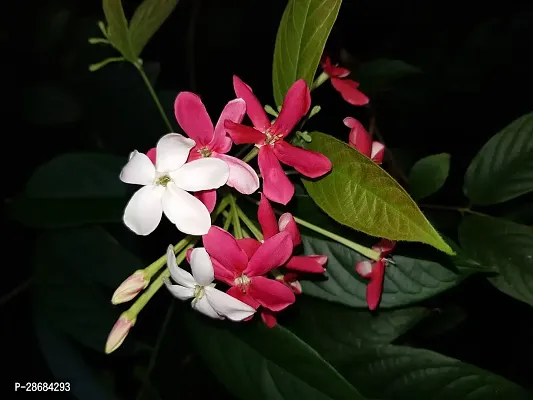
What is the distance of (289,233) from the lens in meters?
0.56

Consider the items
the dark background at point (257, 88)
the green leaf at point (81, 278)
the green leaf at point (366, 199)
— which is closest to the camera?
the green leaf at point (366, 199)

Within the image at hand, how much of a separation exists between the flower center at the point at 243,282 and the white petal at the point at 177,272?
0.04m

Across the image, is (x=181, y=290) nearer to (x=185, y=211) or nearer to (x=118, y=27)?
(x=185, y=211)

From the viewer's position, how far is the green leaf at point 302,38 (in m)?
0.56

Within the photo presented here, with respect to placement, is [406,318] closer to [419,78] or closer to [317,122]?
[317,122]

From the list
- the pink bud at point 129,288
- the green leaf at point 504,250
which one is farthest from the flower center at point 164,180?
the green leaf at point 504,250

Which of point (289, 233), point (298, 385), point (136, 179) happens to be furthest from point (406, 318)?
point (136, 179)

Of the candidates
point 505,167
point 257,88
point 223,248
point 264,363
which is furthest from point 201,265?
point 257,88

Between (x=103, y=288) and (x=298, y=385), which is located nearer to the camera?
(x=298, y=385)

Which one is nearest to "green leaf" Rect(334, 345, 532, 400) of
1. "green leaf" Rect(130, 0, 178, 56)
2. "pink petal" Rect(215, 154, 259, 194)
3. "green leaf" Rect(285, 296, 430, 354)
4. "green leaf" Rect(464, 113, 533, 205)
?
"green leaf" Rect(285, 296, 430, 354)

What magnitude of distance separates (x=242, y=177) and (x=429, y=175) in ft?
1.02

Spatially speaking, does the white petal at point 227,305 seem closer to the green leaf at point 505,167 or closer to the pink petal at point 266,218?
the pink petal at point 266,218

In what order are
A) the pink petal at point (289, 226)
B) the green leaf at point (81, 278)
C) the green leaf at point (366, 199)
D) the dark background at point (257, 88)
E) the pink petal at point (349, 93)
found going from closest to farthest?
the green leaf at point (366, 199), the pink petal at point (289, 226), the pink petal at point (349, 93), the green leaf at point (81, 278), the dark background at point (257, 88)

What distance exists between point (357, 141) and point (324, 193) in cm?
9
